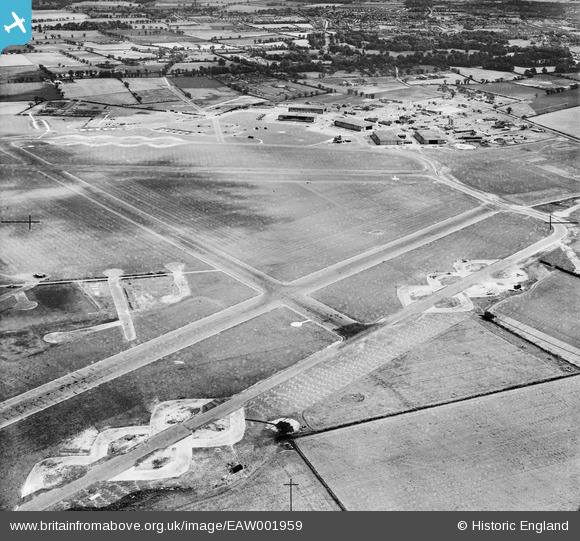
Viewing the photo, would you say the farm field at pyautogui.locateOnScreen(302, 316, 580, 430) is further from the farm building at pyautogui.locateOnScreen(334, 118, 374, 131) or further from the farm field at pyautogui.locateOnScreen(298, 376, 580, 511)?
the farm building at pyautogui.locateOnScreen(334, 118, 374, 131)

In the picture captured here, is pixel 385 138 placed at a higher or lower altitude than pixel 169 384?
higher

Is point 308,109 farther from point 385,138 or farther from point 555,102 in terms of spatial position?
point 555,102

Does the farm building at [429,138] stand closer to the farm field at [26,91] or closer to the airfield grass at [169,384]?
the airfield grass at [169,384]

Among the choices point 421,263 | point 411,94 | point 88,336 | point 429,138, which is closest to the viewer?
point 88,336

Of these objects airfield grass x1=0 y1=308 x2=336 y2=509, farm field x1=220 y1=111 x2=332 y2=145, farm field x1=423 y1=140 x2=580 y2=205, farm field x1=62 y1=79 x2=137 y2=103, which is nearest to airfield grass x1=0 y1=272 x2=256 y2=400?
airfield grass x1=0 y1=308 x2=336 y2=509

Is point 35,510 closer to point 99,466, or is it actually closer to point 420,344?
point 99,466

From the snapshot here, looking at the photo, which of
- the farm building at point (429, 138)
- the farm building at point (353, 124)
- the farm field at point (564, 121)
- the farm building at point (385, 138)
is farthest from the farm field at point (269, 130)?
the farm field at point (564, 121)

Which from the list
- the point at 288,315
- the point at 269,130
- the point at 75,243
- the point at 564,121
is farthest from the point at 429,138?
the point at 288,315
